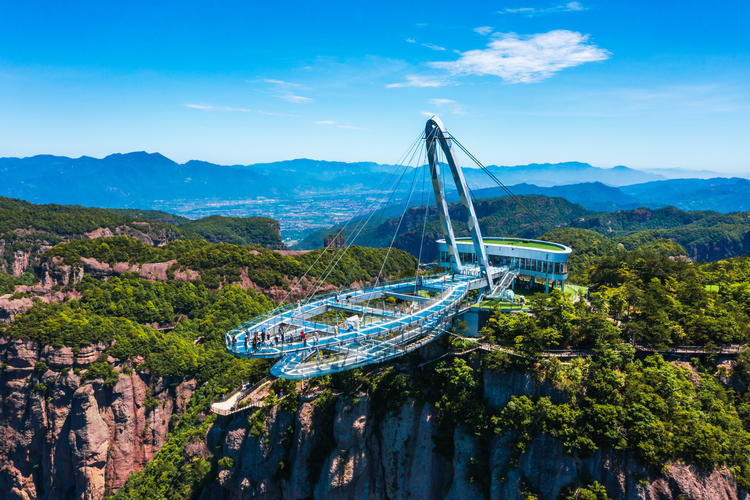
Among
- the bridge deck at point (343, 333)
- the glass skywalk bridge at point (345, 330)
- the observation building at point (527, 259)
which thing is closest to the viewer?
the bridge deck at point (343, 333)

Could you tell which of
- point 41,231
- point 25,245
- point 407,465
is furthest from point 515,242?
point 41,231

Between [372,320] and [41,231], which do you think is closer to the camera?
[372,320]

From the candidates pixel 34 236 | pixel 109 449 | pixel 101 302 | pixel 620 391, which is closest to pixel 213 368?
pixel 109 449

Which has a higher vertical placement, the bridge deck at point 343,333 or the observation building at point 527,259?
the observation building at point 527,259

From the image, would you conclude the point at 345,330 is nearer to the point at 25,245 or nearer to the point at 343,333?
the point at 343,333

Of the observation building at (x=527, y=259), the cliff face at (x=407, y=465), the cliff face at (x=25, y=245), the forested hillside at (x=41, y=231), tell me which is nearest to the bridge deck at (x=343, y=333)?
the cliff face at (x=407, y=465)

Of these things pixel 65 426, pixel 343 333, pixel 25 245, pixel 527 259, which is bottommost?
pixel 65 426

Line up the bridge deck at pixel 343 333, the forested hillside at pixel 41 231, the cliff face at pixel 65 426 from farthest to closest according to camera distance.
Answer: the forested hillside at pixel 41 231 < the cliff face at pixel 65 426 < the bridge deck at pixel 343 333

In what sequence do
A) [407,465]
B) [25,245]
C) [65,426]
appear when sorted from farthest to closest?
[25,245], [65,426], [407,465]

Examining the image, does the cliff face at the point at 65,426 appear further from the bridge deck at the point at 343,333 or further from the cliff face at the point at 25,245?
the cliff face at the point at 25,245
